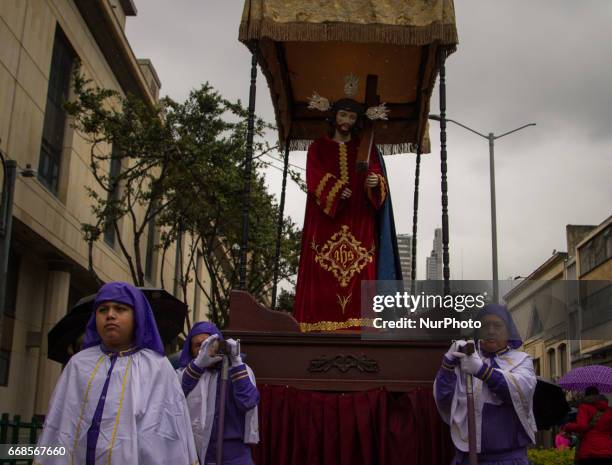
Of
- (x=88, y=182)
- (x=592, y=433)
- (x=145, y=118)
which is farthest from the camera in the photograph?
(x=88, y=182)

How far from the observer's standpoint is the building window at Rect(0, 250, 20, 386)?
67.3 feet

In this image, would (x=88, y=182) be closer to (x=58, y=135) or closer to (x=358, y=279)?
(x=58, y=135)

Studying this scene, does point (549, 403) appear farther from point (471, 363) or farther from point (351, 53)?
point (351, 53)

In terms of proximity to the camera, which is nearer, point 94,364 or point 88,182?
point 94,364

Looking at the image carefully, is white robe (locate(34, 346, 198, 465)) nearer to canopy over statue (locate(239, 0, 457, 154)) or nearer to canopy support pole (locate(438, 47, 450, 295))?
canopy support pole (locate(438, 47, 450, 295))

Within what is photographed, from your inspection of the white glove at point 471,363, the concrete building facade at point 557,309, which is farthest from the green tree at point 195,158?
the white glove at point 471,363

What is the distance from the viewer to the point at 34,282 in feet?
73.4

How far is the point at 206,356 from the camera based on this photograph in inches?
220

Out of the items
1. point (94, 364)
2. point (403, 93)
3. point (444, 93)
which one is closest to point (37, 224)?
point (403, 93)

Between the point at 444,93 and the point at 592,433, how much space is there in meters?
4.88

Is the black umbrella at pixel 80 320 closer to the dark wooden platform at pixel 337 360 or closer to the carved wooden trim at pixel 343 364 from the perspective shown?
the dark wooden platform at pixel 337 360

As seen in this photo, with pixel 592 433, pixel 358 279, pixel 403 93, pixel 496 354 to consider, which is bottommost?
pixel 592 433

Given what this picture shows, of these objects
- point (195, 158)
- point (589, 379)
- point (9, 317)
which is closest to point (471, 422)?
point (589, 379)

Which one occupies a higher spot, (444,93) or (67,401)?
(444,93)
